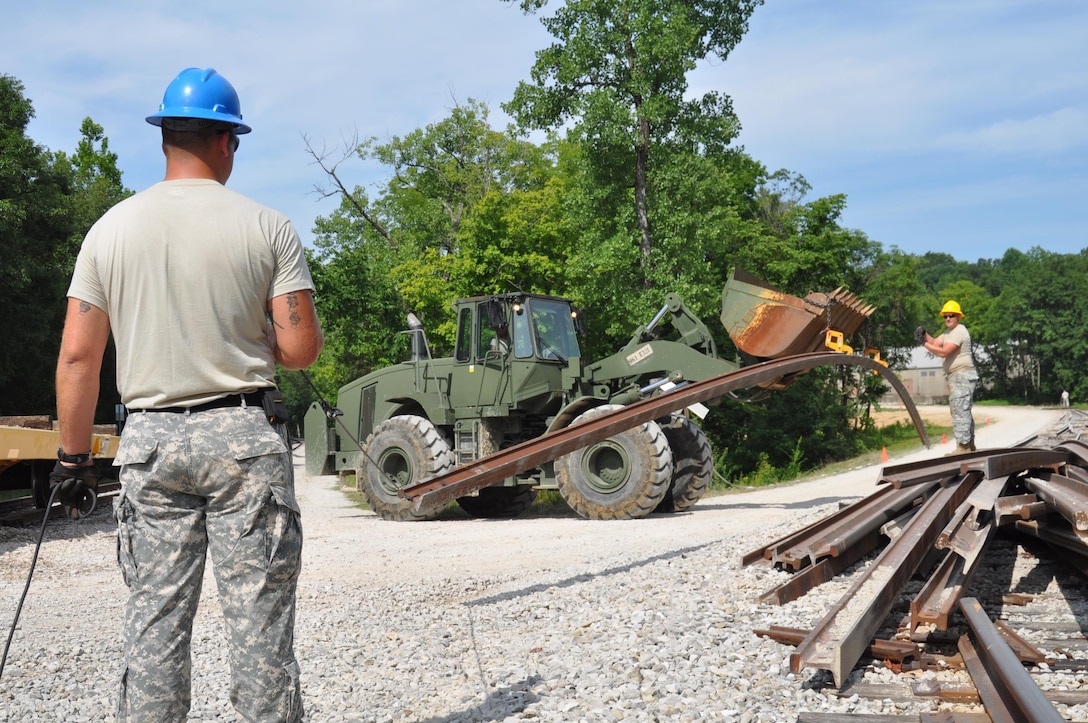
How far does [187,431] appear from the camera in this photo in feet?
9.76

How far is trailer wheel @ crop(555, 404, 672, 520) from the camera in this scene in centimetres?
1163

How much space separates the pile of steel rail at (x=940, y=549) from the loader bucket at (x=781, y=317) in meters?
3.47

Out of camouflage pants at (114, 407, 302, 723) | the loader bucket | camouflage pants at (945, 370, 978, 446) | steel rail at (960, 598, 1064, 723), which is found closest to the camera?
camouflage pants at (114, 407, 302, 723)

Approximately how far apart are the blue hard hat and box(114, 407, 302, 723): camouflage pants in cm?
93

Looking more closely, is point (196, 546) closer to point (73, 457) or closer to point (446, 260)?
point (73, 457)

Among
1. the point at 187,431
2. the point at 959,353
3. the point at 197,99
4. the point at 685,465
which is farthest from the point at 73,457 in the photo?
the point at 959,353

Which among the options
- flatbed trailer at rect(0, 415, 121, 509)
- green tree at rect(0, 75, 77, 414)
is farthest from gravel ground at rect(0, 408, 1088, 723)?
green tree at rect(0, 75, 77, 414)

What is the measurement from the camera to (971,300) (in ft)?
355

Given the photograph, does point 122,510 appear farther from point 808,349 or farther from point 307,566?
point 808,349

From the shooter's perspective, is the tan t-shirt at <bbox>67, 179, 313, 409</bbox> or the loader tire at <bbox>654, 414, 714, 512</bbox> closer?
the tan t-shirt at <bbox>67, 179, 313, 409</bbox>

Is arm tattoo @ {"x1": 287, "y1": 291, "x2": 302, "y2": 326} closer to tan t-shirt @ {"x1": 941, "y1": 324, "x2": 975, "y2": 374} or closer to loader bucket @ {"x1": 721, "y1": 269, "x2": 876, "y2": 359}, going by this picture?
loader bucket @ {"x1": 721, "y1": 269, "x2": 876, "y2": 359}

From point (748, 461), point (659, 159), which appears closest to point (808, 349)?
point (659, 159)

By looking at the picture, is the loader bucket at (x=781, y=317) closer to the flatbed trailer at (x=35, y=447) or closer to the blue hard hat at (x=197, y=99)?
the flatbed trailer at (x=35, y=447)

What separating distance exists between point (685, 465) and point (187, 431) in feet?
32.9
